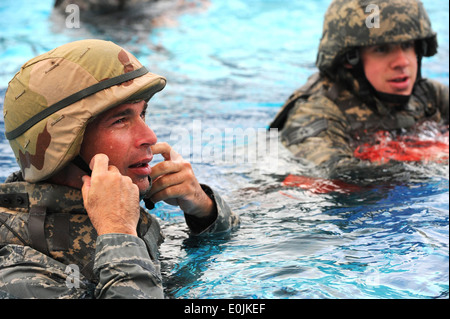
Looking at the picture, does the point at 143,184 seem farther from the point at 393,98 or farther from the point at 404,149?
the point at 393,98

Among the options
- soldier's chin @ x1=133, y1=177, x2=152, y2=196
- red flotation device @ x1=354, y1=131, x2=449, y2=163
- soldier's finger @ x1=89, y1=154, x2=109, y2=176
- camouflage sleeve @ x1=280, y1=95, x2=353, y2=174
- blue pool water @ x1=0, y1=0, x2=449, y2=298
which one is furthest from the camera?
red flotation device @ x1=354, y1=131, x2=449, y2=163

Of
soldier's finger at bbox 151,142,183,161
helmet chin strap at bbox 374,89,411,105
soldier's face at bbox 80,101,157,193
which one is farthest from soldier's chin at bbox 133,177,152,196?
helmet chin strap at bbox 374,89,411,105

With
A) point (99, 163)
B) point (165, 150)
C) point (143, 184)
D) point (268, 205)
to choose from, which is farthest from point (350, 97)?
point (99, 163)

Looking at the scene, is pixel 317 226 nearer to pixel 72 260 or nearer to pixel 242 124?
pixel 72 260

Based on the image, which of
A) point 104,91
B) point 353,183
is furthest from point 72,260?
point 353,183

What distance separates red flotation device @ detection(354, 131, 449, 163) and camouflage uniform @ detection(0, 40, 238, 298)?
11.2 feet

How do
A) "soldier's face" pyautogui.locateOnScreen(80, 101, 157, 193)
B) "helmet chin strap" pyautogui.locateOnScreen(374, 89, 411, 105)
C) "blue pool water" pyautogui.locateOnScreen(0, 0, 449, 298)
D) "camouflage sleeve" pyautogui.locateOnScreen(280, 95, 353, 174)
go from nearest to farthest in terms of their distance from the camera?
"soldier's face" pyautogui.locateOnScreen(80, 101, 157, 193) < "blue pool water" pyautogui.locateOnScreen(0, 0, 449, 298) < "camouflage sleeve" pyautogui.locateOnScreen(280, 95, 353, 174) < "helmet chin strap" pyautogui.locateOnScreen(374, 89, 411, 105)

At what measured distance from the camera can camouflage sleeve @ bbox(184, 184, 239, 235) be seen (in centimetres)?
437

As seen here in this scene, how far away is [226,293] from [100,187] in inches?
37.2

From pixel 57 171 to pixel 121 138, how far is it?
0.34 meters

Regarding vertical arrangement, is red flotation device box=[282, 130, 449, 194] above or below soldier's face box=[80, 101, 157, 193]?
below

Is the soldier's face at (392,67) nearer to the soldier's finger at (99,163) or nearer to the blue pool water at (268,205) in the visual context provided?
the blue pool water at (268,205)

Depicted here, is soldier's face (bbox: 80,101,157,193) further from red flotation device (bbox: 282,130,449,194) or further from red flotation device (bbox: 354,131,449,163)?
red flotation device (bbox: 354,131,449,163)

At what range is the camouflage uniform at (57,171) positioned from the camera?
318cm
